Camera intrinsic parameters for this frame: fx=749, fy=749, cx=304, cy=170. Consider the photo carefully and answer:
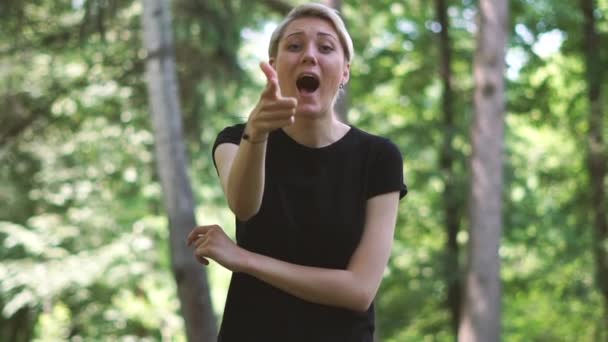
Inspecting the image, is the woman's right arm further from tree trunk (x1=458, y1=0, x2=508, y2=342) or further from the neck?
tree trunk (x1=458, y1=0, x2=508, y2=342)

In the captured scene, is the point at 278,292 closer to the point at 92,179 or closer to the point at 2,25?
the point at 2,25

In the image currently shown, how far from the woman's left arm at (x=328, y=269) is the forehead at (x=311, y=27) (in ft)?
1.28

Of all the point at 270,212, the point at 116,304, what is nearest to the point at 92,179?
the point at 116,304

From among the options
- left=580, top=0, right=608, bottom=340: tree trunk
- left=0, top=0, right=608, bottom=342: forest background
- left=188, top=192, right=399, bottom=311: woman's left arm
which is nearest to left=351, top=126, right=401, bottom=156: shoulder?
left=188, top=192, right=399, bottom=311: woman's left arm

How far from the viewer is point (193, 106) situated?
850 cm

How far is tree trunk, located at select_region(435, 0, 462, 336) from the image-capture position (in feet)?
34.7

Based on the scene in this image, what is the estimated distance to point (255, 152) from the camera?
144cm

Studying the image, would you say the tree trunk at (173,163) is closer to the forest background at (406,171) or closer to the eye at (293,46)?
the forest background at (406,171)

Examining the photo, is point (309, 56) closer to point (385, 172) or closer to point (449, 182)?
point (385, 172)

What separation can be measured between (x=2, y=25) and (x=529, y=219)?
7006 mm

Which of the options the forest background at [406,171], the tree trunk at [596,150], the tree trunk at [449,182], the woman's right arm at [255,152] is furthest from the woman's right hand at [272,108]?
the tree trunk at [596,150]

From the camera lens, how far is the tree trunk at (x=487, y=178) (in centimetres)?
770

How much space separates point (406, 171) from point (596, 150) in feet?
9.18

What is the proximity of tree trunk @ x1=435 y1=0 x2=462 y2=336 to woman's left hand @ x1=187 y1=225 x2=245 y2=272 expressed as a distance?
913cm
